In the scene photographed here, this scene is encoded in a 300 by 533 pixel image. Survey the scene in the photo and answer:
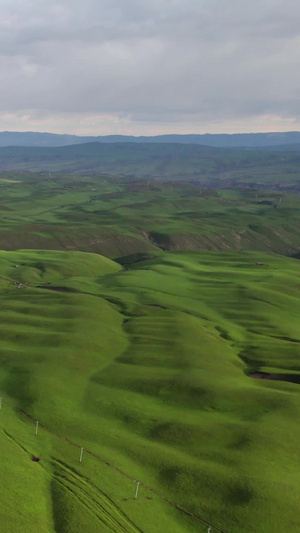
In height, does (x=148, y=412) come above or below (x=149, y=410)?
above

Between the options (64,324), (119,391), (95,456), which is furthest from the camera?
(64,324)

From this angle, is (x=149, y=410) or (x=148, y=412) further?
(x=149, y=410)

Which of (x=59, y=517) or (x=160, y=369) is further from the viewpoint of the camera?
(x=160, y=369)

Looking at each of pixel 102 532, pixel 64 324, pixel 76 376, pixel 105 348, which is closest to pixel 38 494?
pixel 102 532

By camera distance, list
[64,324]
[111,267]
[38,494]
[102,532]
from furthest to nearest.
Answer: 1. [111,267]
2. [64,324]
3. [38,494]
4. [102,532]

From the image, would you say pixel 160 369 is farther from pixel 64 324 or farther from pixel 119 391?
pixel 64 324

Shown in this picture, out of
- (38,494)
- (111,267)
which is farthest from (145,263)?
(38,494)
